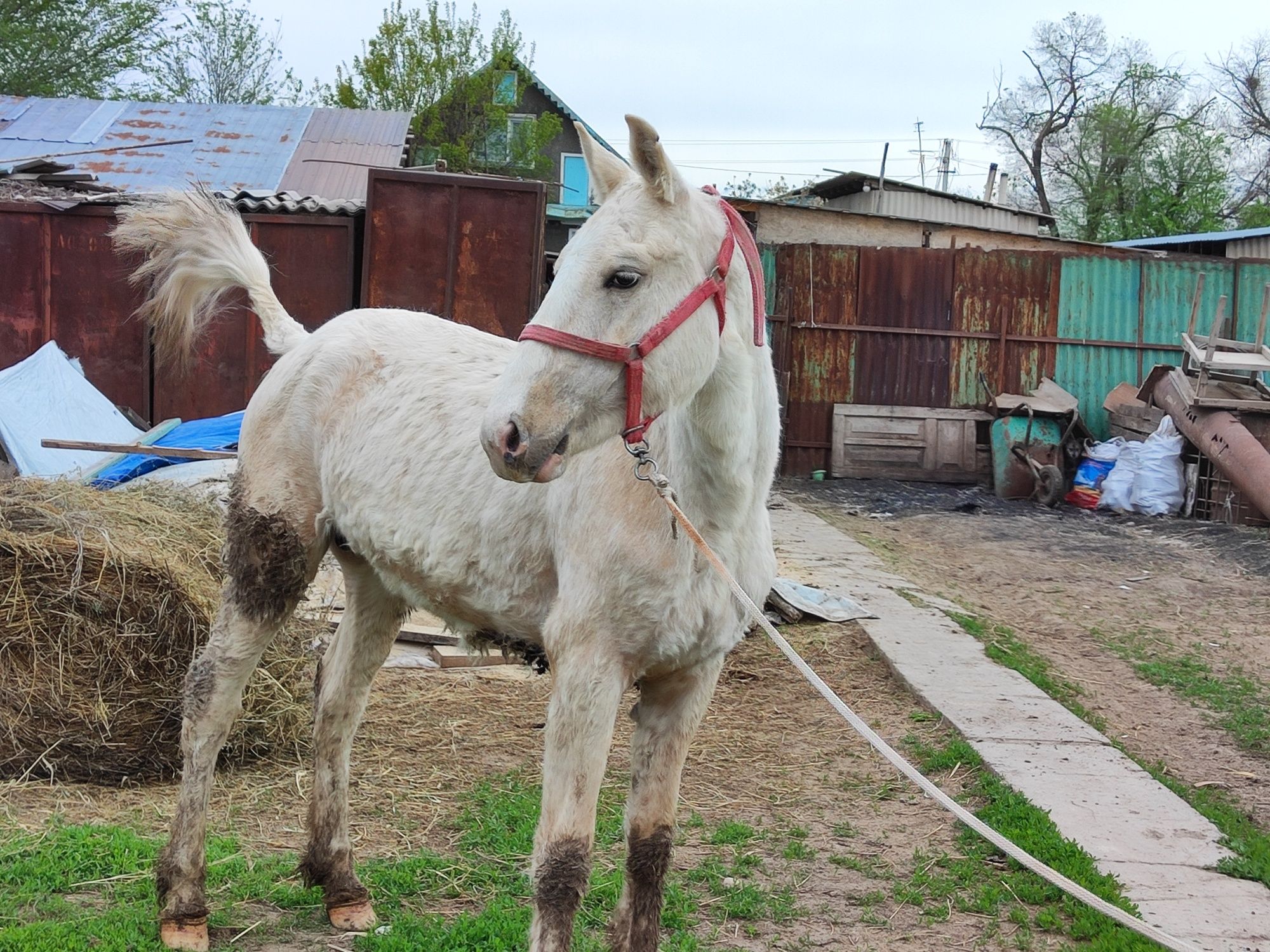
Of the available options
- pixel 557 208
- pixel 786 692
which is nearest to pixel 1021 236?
pixel 557 208

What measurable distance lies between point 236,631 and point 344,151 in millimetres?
14420

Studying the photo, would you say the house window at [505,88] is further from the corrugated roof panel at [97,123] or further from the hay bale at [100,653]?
the hay bale at [100,653]

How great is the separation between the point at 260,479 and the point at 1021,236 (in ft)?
58.2

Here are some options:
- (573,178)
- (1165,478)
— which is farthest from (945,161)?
(1165,478)

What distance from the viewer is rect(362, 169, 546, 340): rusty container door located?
993cm

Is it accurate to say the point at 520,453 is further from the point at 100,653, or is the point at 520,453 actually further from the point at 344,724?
the point at 100,653

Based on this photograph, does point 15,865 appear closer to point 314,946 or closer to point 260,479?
point 314,946

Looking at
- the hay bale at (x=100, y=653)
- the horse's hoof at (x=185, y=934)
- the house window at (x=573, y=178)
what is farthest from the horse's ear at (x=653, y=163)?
the house window at (x=573, y=178)

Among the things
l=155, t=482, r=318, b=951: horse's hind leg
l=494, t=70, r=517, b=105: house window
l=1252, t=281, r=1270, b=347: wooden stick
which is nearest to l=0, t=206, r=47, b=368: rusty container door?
l=155, t=482, r=318, b=951: horse's hind leg

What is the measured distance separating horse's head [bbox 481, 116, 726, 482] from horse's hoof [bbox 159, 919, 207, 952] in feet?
6.57

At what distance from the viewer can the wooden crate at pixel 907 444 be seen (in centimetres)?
1558

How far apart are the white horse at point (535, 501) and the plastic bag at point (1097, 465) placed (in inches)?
488

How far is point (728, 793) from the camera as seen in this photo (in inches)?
191

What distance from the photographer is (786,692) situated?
6.30 metres
